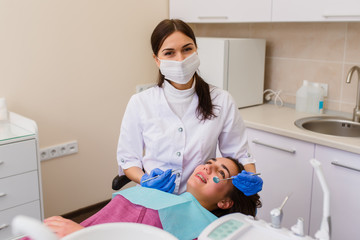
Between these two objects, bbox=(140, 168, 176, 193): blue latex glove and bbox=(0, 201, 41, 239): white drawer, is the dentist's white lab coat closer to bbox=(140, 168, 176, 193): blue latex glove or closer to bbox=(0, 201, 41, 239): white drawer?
bbox=(140, 168, 176, 193): blue latex glove

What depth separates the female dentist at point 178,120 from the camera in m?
1.72

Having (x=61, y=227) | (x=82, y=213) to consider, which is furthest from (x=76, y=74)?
(x=61, y=227)

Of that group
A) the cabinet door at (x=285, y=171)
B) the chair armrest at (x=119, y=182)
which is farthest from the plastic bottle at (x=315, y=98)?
the chair armrest at (x=119, y=182)

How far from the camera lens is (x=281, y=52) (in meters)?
2.81

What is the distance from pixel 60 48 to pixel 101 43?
0.32 m

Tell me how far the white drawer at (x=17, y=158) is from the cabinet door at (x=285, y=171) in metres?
1.30

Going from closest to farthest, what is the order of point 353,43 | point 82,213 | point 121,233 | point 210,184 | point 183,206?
point 121,233 → point 183,206 → point 210,184 → point 353,43 → point 82,213

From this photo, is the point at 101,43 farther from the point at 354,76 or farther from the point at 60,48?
the point at 354,76

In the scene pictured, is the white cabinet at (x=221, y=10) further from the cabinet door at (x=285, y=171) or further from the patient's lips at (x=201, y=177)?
the patient's lips at (x=201, y=177)

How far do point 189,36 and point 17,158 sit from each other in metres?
1.09

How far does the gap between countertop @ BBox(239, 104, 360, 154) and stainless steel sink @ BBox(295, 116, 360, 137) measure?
72 millimetres

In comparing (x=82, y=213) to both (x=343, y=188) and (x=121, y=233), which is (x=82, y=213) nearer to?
(x=343, y=188)

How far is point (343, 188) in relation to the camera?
80.6 inches

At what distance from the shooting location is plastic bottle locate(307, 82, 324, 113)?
2562mm
